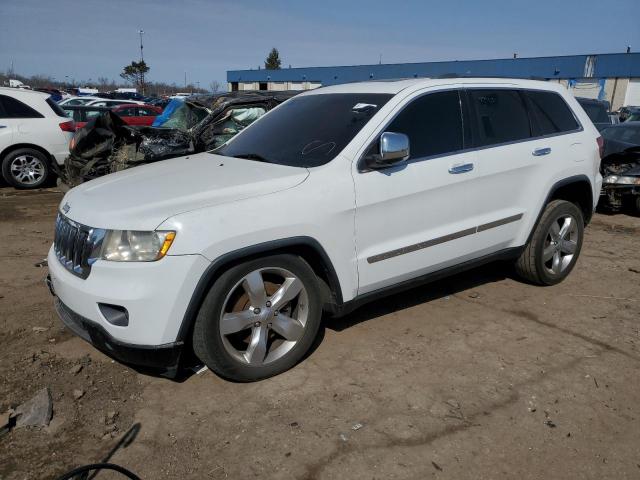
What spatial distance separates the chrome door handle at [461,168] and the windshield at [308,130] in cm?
69

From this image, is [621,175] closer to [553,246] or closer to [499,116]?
Answer: [553,246]

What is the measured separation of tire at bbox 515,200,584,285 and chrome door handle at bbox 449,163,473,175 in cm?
116

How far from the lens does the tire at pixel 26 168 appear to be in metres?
9.48

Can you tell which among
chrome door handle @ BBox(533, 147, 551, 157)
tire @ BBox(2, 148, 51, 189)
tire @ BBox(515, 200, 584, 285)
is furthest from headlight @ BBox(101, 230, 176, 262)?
tire @ BBox(2, 148, 51, 189)

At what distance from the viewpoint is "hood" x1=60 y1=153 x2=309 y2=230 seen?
2883mm

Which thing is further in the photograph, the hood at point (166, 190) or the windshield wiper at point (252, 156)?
the windshield wiper at point (252, 156)

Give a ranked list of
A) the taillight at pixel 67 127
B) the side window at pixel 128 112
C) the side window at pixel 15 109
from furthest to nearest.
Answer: the side window at pixel 128 112, the taillight at pixel 67 127, the side window at pixel 15 109

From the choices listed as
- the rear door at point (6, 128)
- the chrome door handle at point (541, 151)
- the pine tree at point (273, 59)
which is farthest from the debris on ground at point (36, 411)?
the pine tree at point (273, 59)

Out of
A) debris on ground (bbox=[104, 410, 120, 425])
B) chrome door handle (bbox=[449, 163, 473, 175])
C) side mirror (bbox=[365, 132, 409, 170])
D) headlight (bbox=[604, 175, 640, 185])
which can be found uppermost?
side mirror (bbox=[365, 132, 409, 170])

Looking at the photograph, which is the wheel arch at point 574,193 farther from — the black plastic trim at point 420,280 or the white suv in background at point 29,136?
the white suv in background at point 29,136

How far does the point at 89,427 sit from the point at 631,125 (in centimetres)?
988

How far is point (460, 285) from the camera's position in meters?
5.06

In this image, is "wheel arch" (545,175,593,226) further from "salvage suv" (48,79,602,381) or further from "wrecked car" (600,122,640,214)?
"wrecked car" (600,122,640,214)

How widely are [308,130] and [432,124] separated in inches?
35.6
